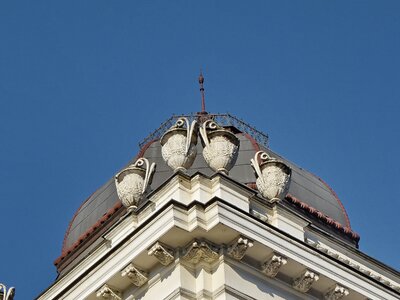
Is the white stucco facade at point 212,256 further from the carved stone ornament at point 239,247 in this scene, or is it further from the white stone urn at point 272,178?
the white stone urn at point 272,178

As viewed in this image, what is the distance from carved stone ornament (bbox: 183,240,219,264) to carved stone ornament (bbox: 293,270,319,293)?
2.22m

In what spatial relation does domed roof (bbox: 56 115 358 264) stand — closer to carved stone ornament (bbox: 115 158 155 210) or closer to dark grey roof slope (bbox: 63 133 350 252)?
dark grey roof slope (bbox: 63 133 350 252)

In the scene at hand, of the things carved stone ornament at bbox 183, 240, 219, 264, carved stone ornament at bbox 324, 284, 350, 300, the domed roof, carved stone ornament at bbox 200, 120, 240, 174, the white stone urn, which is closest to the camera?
carved stone ornament at bbox 183, 240, 219, 264

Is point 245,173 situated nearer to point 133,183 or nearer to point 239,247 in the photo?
point 133,183

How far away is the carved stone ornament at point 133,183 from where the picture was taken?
3088 cm

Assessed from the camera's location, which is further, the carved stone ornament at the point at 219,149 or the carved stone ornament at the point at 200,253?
the carved stone ornament at the point at 219,149

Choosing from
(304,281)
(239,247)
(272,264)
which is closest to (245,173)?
(304,281)

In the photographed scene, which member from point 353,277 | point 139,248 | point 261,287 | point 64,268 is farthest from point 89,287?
point 64,268

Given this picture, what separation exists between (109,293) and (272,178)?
16.2 feet

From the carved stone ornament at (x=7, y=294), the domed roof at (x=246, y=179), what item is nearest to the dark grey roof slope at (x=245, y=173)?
the domed roof at (x=246, y=179)

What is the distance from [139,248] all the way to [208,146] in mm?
3395

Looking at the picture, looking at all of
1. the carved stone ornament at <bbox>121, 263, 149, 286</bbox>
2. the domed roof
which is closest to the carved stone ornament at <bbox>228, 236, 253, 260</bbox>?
the carved stone ornament at <bbox>121, 263, 149, 286</bbox>

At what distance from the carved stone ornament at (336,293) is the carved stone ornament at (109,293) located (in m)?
4.82

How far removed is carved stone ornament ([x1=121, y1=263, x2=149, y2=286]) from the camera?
2841 cm
